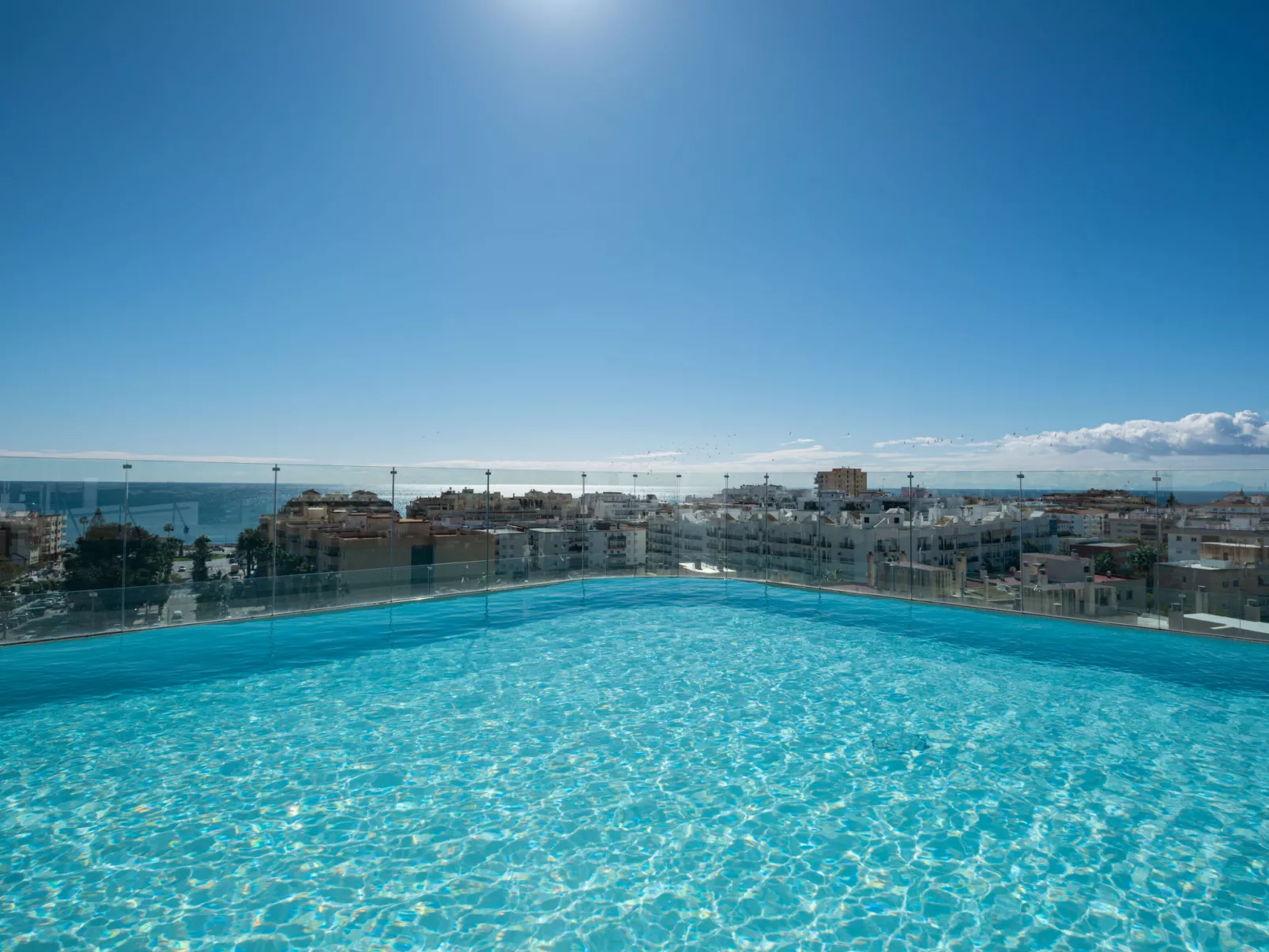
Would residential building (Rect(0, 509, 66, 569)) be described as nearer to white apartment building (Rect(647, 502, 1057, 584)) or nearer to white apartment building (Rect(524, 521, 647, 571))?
white apartment building (Rect(524, 521, 647, 571))

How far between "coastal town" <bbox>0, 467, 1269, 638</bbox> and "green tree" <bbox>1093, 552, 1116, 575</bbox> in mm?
49

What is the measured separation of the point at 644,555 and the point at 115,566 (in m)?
8.36

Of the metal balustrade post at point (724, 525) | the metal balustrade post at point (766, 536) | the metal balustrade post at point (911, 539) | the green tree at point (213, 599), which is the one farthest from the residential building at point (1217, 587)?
the green tree at point (213, 599)

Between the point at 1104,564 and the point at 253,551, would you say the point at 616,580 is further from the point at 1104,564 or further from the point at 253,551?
the point at 1104,564

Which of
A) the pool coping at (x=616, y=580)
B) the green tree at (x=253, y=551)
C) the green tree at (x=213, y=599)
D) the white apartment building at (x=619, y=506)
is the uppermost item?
the white apartment building at (x=619, y=506)

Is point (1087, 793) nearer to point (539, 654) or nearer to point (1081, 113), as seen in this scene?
point (539, 654)

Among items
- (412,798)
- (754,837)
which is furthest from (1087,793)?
(412,798)

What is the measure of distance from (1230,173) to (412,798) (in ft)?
40.1

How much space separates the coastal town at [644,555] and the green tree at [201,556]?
2cm

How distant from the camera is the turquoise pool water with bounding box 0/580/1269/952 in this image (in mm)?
2877

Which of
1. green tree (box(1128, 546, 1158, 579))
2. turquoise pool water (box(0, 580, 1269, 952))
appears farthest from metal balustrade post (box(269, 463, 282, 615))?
green tree (box(1128, 546, 1158, 579))

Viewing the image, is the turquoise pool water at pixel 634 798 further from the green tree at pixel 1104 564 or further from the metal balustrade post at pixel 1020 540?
the metal balustrade post at pixel 1020 540

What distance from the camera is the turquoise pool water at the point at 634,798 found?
2.88 metres

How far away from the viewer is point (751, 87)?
845cm
